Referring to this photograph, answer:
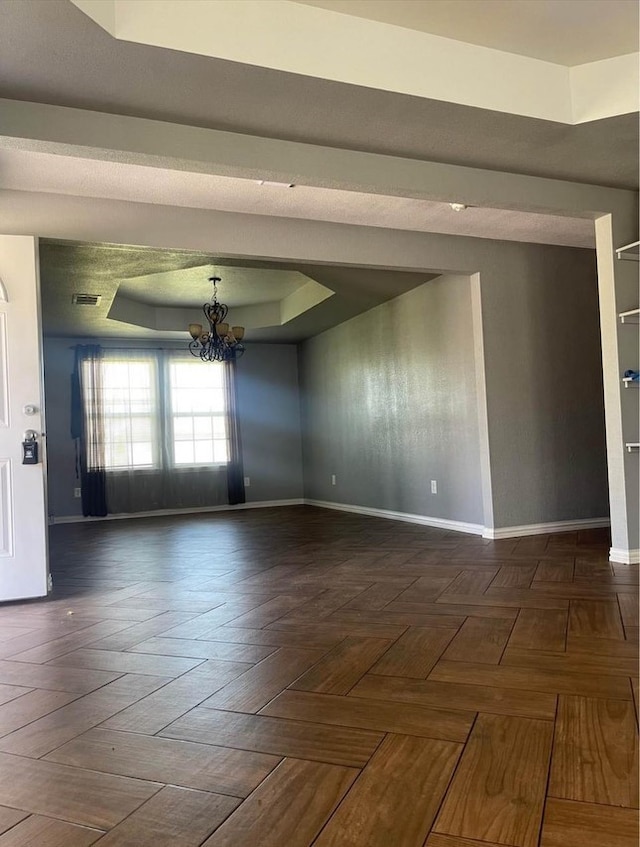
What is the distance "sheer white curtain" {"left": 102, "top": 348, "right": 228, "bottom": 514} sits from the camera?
279 inches

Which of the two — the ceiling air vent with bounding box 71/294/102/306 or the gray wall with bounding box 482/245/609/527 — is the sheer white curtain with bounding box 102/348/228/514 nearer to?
the ceiling air vent with bounding box 71/294/102/306

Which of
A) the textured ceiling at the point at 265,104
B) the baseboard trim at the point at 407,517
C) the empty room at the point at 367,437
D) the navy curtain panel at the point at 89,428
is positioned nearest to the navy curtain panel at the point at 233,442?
the baseboard trim at the point at 407,517

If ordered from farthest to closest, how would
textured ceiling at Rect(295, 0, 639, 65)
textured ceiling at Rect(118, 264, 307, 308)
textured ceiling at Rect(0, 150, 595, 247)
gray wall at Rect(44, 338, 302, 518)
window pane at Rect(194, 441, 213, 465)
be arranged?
gray wall at Rect(44, 338, 302, 518) < window pane at Rect(194, 441, 213, 465) < textured ceiling at Rect(118, 264, 307, 308) < textured ceiling at Rect(0, 150, 595, 247) < textured ceiling at Rect(295, 0, 639, 65)

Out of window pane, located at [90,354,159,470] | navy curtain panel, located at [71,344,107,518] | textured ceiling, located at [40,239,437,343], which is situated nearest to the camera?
textured ceiling, located at [40,239,437,343]

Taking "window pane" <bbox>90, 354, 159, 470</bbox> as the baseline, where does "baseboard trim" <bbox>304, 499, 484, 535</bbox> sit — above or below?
below

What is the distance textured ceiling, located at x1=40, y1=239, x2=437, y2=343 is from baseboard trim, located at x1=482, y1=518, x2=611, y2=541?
198 centimetres

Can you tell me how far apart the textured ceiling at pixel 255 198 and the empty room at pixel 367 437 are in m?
0.03

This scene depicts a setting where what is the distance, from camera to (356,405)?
6.38 m

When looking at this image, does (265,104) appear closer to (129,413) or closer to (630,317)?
(630,317)

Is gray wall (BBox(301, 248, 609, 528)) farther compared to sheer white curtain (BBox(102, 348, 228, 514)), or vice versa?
sheer white curtain (BBox(102, 348, 228, 514))

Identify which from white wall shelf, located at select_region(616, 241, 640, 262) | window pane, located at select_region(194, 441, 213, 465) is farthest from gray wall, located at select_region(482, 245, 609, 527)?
window pane, located at select_region(194, 441, 213, 465)

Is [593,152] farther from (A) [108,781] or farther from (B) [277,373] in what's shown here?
(B) [277,373]

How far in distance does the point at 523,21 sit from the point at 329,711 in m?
2.29

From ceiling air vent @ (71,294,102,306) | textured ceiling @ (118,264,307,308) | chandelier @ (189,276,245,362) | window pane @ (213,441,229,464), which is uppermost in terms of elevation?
textured ceiling @ (118,264,307,308)
